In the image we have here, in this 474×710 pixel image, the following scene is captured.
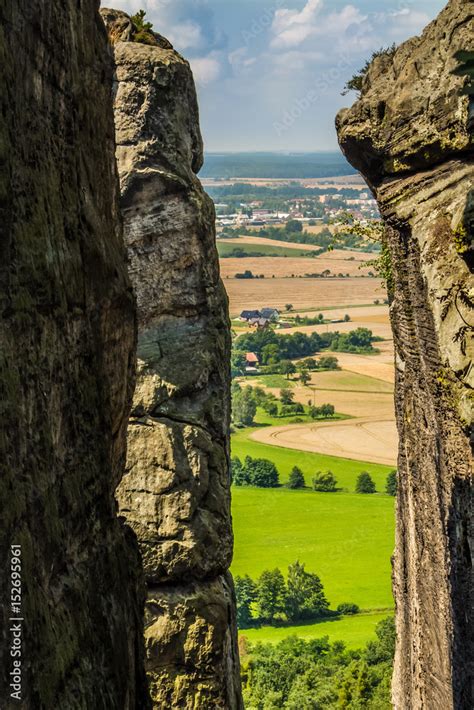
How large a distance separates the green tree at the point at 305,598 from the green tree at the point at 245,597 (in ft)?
6.63

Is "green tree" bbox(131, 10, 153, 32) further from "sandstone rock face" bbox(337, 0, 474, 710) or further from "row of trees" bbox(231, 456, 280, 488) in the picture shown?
"row of trees" bbox(231, 456, 280, 488)

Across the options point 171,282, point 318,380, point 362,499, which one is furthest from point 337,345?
point 171,282

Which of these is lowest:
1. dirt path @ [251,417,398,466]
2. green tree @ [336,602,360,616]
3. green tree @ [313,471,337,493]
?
green tree @ [336,602,360,616]

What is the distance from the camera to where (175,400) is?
1800 cm

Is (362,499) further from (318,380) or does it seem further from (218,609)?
(218,609)

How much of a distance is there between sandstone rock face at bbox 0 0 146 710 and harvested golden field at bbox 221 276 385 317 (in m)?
137

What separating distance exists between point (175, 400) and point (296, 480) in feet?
184

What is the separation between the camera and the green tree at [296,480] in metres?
73.2

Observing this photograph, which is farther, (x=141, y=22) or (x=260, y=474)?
(x=260, y=474)

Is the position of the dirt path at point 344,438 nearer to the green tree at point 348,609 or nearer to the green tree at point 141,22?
the green tree at point 348,609

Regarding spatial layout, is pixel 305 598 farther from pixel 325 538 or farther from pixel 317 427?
pixel 317 427

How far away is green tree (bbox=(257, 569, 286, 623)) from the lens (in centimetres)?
5372

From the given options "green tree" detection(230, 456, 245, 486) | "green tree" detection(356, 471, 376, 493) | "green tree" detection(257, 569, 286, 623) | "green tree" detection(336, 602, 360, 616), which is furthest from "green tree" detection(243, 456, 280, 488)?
"green tree" detection(336, 602, 360, 616)

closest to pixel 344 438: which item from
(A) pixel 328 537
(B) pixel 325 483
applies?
(B) pixel 325 483
